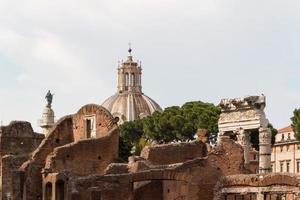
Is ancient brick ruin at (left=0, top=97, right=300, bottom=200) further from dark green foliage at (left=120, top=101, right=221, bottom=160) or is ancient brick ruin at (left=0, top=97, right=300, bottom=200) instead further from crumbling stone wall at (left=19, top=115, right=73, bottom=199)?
dark green foliage at (left=120, top=101, right=221, bottom=160)

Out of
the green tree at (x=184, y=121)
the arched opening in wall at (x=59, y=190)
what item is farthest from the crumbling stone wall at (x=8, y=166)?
the green tree at (x=184, y=121)

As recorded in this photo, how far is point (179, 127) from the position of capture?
54.7m

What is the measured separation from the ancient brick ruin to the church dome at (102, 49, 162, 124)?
52421mm

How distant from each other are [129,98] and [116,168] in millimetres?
67180

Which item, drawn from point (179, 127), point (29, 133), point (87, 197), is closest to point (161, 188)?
point (87, 197)

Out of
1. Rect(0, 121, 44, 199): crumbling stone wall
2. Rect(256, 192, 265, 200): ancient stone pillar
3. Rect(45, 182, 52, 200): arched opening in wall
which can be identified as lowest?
Rect(256, 192, 265, 200): ancient stone pillar

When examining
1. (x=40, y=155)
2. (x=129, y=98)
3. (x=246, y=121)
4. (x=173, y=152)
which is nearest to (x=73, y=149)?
(x=40, y=155)

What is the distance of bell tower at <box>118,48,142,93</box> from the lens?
104m

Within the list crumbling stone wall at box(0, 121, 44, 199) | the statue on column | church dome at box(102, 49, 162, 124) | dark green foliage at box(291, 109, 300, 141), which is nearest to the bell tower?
church dome at box(102, 49, 162, 124)

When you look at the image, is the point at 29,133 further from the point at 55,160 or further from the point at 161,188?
the point at 161,188

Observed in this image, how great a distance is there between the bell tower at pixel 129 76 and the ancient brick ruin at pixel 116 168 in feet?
206

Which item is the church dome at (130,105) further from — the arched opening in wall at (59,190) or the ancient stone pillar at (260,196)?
the ancient stone pillar at (260,196)

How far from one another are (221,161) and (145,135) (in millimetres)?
28102

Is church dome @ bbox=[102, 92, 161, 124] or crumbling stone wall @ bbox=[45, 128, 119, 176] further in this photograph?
church dome @ bbox=[102, 92, 161, 124]
